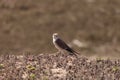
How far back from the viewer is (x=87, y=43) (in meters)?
42.6

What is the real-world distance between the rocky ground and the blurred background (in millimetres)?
16239

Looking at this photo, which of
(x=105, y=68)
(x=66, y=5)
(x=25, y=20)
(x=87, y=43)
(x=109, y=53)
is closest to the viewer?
(x=105, y=68)

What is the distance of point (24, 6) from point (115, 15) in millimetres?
8028

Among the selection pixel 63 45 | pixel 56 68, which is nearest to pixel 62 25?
pixel 63 45

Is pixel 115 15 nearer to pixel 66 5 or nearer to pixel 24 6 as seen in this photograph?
pixel 66 5

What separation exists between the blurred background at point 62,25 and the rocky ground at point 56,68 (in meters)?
16.2

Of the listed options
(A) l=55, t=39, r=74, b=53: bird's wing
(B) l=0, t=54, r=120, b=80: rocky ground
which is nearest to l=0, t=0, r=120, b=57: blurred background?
(A) l=55, t=39, r=74, b=53: bird's wing

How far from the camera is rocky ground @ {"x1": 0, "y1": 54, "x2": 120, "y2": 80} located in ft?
66.0

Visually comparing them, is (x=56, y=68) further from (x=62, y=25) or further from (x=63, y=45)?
(x=62, y=25)

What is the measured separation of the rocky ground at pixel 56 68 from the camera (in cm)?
2012

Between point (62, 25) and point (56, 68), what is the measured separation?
24.4 m

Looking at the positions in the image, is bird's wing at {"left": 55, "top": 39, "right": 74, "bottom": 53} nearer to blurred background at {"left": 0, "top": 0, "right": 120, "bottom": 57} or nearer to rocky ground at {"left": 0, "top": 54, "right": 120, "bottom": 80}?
rocky ground at {"left": 0, "top": 54, "right": 120, "bottom": 80}

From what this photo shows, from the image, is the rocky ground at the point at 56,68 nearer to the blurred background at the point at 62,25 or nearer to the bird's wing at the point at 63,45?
the bird's wing at the point at 63,45

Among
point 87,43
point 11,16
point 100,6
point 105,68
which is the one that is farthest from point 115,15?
point 105,68
